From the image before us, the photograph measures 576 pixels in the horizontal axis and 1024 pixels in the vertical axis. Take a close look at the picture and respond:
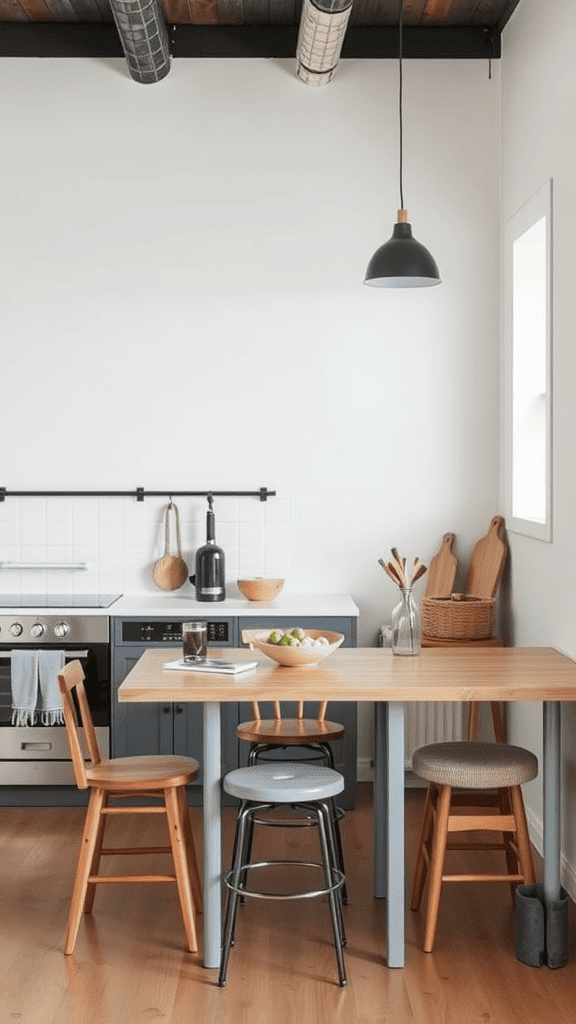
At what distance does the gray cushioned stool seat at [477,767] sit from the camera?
133 inches

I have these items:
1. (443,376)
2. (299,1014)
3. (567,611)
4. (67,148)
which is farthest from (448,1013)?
(67,148)

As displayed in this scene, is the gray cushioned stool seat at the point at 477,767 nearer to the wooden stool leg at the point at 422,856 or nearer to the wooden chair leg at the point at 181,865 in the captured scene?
the wooden stool leg at the point at 422,856

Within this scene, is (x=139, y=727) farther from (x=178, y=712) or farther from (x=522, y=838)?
(x=522, y=838)

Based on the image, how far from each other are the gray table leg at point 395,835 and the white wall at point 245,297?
2065 millimetres

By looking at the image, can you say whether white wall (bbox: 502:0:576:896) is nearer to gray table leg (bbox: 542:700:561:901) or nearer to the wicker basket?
the wicker basket

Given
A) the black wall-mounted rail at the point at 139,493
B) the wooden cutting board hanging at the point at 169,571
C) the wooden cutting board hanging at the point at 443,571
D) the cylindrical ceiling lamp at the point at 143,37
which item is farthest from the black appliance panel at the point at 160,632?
the cylindrical ceiling lamp at the point at 143,37

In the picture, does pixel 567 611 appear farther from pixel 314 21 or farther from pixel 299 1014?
pixel 314 21

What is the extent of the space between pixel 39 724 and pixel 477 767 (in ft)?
7.23

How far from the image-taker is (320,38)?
479 cm

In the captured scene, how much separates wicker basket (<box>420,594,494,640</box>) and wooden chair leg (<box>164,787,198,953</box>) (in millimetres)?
1672

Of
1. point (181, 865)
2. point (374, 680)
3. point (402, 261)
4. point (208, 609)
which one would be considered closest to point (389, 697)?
point (374, 680)

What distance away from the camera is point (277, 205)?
535cm

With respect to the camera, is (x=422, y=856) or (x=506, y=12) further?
(x=506, y=12)

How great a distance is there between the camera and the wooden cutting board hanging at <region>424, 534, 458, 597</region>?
207 inches
